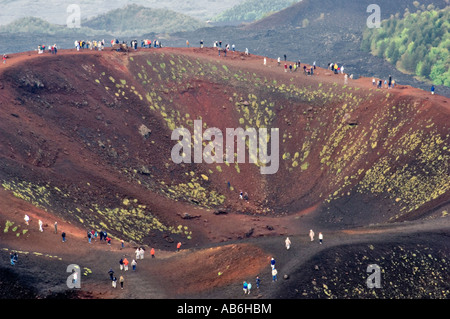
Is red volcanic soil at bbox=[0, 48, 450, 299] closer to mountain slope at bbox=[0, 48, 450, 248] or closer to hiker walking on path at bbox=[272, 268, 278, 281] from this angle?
mountain slope at bbox=[0, 48, 450, 248]

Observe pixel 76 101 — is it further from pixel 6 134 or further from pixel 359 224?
pixel 359 224

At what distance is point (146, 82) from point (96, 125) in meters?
14.1

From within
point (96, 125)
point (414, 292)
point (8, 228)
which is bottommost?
point (414, 292)

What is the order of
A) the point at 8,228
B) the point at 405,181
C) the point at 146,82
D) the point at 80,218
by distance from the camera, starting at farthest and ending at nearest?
the point at 146,82, the point at 405,181, the point at 80,218, the point at 8,228

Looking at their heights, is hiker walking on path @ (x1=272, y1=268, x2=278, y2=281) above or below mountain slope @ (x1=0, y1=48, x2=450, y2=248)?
below

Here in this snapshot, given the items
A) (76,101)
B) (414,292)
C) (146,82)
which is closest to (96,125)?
(76,101)

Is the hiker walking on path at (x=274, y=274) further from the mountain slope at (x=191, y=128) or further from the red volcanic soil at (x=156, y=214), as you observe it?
the mountain slope at (x=191, y=128)

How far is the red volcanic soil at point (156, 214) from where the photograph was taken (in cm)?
7231

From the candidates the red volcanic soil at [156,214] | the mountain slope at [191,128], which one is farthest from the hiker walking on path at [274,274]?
the mountain slope at [191,128]

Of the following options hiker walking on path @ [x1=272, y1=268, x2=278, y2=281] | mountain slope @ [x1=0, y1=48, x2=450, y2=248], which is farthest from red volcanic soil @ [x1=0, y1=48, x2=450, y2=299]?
hiker walking on path @ [x1=272, y1=268, x2=278, y2=281]

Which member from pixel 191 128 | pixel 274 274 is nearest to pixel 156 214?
pixel 191 128

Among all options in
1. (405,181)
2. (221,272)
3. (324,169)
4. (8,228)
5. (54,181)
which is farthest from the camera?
(324,169)

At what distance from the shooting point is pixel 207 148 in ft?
387

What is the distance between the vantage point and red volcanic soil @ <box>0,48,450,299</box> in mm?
72312
